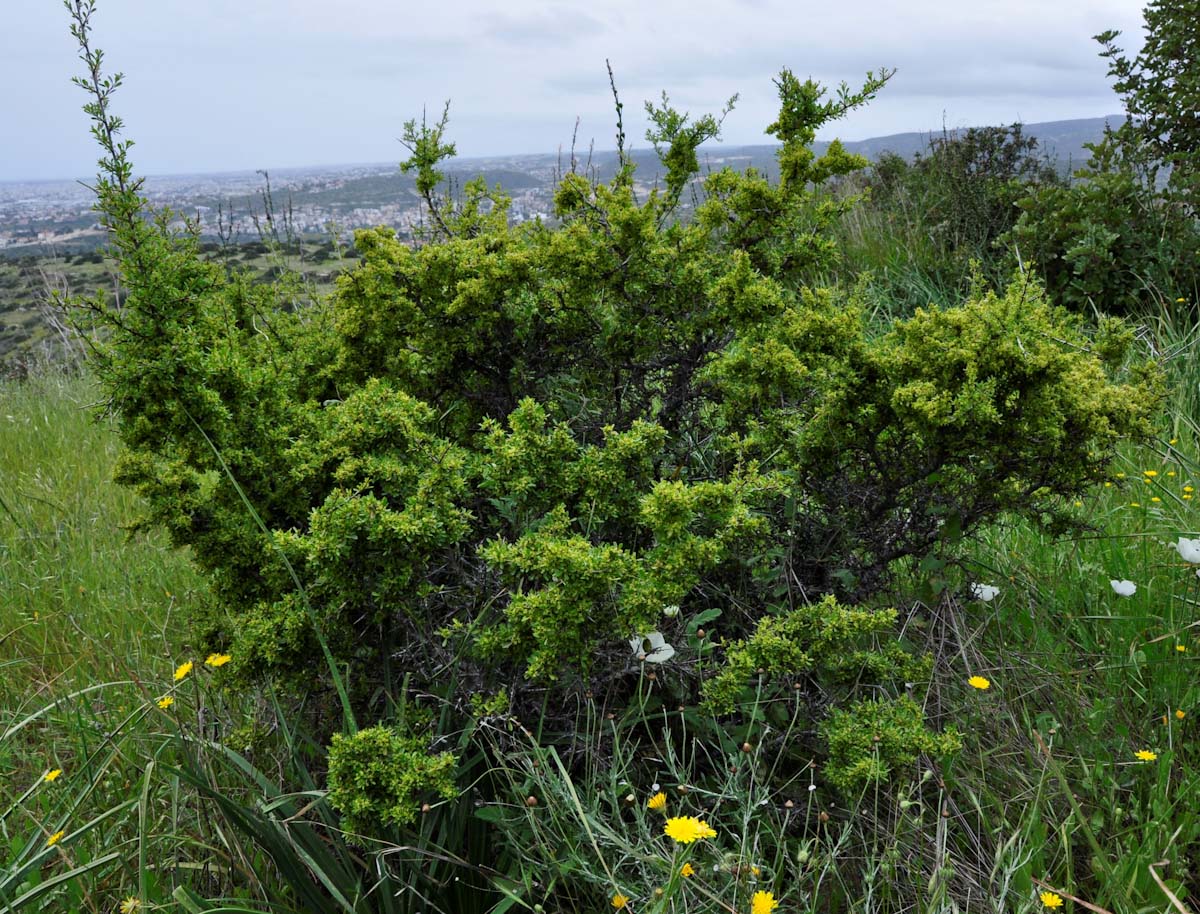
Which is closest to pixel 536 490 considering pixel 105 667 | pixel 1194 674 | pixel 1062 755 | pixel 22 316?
pixel 1062 755

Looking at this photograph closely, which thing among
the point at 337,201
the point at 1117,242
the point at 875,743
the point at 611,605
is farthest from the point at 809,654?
the point at 337,201

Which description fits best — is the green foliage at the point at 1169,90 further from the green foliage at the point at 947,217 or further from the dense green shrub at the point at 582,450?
the dense green shrub at the point at 582,450

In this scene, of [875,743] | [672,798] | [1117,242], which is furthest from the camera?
[1117,242]

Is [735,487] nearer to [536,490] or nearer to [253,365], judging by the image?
[536,490]

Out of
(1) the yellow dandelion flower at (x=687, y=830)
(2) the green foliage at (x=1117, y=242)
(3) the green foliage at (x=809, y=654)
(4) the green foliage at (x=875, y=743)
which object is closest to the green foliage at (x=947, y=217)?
(2) the green foliage at (x=1117, y=242)

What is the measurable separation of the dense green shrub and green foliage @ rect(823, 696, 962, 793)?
0.06 ft

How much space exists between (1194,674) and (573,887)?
1.99 meters

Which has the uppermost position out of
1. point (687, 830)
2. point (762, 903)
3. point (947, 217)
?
point (947, 217)

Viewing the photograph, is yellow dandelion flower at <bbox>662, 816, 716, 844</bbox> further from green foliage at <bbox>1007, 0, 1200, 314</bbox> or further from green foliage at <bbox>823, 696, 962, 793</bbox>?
green foliage at <bbox>1007, 0, 1200, 314</bbox>

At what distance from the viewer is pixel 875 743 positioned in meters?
2.02

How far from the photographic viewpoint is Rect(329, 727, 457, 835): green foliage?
1.85 m

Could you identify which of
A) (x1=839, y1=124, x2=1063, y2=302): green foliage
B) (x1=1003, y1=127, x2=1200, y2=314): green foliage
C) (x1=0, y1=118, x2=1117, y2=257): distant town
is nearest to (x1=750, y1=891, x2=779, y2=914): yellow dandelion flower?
(x1=0, y1=118, x2=1117, y2=257): distant town

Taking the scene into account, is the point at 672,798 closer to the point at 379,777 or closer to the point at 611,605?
the point at 611,605

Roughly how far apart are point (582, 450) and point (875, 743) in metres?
1.12
